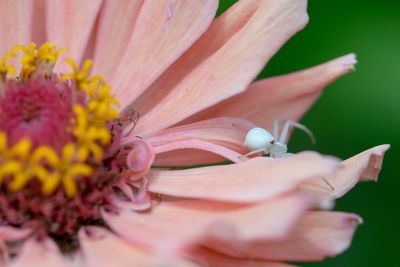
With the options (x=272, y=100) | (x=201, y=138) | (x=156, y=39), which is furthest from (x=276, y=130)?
(x=156, y=39)

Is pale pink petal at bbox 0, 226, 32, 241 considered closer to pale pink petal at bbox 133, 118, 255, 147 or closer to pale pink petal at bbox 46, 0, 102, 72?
pale pink petal at bbox 133, 118, 255, 147

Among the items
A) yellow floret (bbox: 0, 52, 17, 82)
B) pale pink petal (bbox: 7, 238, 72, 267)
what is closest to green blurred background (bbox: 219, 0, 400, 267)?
yellow floret (bbox: 0, 52, 17, 82)

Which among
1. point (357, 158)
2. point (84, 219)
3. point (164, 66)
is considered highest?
point (164, 66)

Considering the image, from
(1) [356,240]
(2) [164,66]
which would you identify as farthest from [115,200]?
(1) [356,240]

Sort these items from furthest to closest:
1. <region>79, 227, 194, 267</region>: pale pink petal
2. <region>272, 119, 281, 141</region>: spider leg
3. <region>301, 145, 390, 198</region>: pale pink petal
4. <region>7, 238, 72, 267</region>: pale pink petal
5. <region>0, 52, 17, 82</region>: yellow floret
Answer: <region>272, 119, 281, 141</region>: spider leg → <region>0, 52, 17, 82</region>: yellow floret → <region>301, 145, 390, 198</region>: pale pink petal → <region>7, 238, 72, 267</region>: pale pink petal → <region>79, 227, 194, 267</region>: pale pink petal

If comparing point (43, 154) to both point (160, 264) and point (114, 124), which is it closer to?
point (114, 124)
